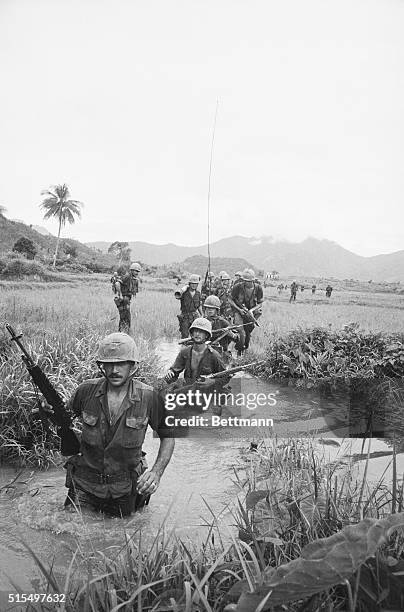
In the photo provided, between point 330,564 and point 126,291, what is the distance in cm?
479

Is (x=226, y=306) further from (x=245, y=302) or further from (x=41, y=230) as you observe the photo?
(x=41, y=230)

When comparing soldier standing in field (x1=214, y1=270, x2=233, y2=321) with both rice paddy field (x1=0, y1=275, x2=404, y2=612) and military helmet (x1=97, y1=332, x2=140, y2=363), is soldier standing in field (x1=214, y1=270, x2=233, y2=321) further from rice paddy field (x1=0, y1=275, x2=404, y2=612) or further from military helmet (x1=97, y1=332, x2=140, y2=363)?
military helmet (x1=97, y1=332, x2=140, y2=363)

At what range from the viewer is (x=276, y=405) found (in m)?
6.06

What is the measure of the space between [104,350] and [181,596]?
1.54 meters

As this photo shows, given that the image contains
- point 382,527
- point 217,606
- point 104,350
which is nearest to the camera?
point 382,527

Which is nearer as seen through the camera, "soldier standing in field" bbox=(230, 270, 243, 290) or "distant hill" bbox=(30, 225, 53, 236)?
"distant hill" bbox=(30, 225, 53, 236)

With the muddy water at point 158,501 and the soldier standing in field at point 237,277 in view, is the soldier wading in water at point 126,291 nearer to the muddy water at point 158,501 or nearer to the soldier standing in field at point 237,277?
the muddy water at point 158,501

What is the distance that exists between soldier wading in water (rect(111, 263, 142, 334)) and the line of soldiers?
98cm

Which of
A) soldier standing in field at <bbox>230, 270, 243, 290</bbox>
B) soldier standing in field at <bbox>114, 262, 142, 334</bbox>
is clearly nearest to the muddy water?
soldier standing in field at <bbox>114, 262, 142, 334</bbox>

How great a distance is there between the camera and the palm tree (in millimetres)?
5043

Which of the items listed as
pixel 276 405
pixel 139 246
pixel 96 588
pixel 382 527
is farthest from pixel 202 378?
pixel 382 527

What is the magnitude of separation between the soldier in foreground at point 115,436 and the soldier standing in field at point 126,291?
242 centimetres

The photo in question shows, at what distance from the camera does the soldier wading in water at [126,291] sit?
18.5 ft

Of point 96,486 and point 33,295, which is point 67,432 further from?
point 33,295
